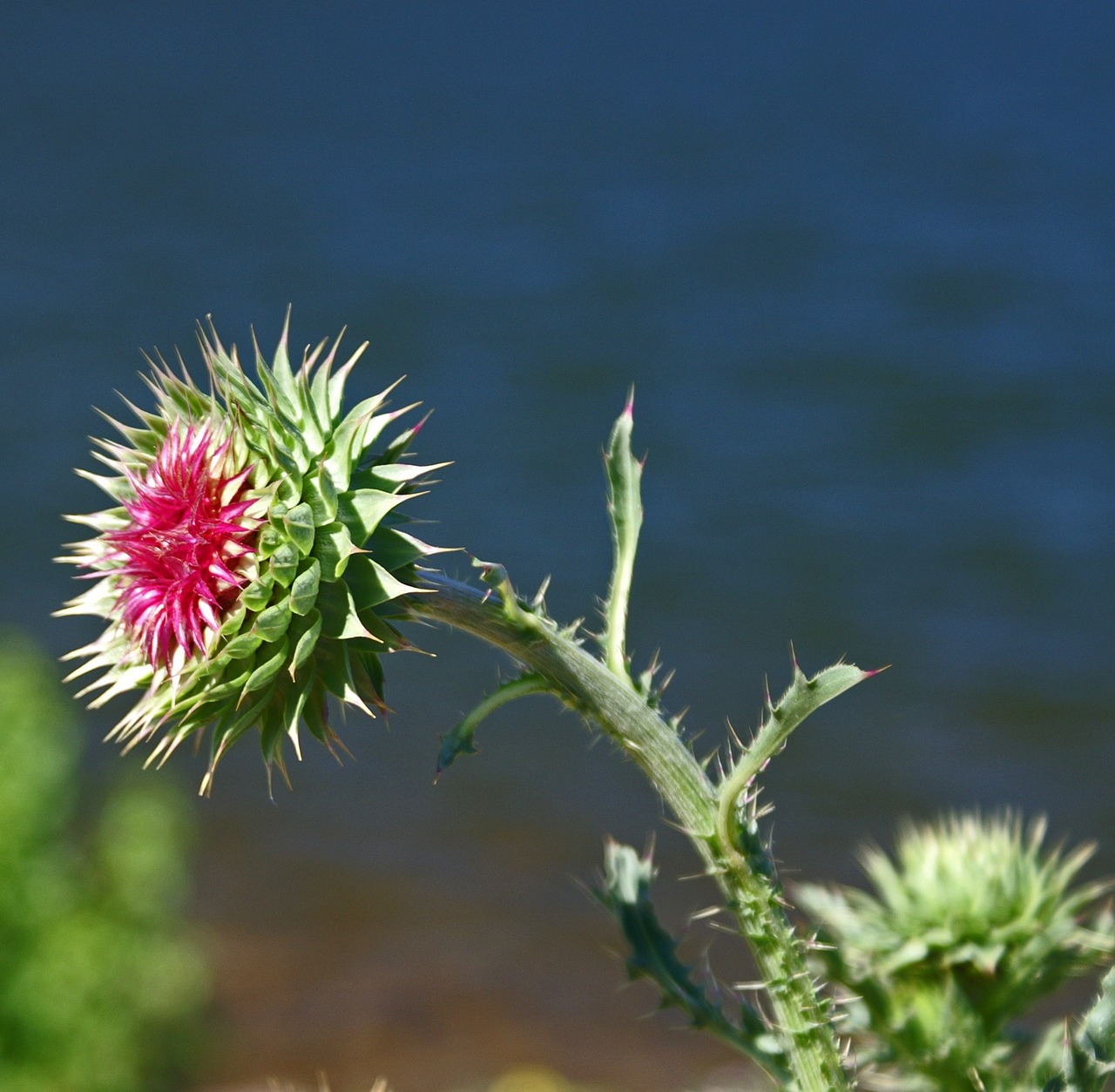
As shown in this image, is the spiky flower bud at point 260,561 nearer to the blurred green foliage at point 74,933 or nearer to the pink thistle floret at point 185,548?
the pink thistle floret at point 185,548

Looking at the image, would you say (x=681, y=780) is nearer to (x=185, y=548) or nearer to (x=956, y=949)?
(x=185, y=548)

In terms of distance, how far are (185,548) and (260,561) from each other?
11 centimetres

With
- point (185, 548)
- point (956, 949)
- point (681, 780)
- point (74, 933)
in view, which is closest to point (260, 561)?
point (185, 548)

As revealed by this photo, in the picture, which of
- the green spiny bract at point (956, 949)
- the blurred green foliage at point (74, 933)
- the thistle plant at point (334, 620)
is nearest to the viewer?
the thistle plant at point (334, 620)

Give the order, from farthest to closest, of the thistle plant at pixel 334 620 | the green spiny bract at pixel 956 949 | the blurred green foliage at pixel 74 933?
the blurred green foliage at pixel 74 933 → the green spiny bract at pixel 956 949 → the thistle plant at pixel 334 620

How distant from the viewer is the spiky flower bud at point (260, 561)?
2135mm

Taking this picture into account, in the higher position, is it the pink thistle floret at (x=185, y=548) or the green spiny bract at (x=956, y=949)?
the pink thistle floret at (x=185, y=548)

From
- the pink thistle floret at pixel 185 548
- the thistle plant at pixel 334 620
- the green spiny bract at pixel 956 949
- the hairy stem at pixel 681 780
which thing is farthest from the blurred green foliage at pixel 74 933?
the hairy stem at pixel 681 780

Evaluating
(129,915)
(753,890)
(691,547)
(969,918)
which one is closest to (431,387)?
(691,547)

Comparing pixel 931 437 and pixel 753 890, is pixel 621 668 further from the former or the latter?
pixel 931 437

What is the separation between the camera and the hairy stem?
212cm

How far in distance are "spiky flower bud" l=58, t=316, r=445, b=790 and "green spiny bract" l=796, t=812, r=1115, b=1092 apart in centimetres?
119

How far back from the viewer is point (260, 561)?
2178mm

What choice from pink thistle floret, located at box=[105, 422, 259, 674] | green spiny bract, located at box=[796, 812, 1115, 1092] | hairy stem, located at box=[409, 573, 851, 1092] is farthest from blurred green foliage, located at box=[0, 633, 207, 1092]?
hairy stem, located at box=[409, 573, 851, 1092]
